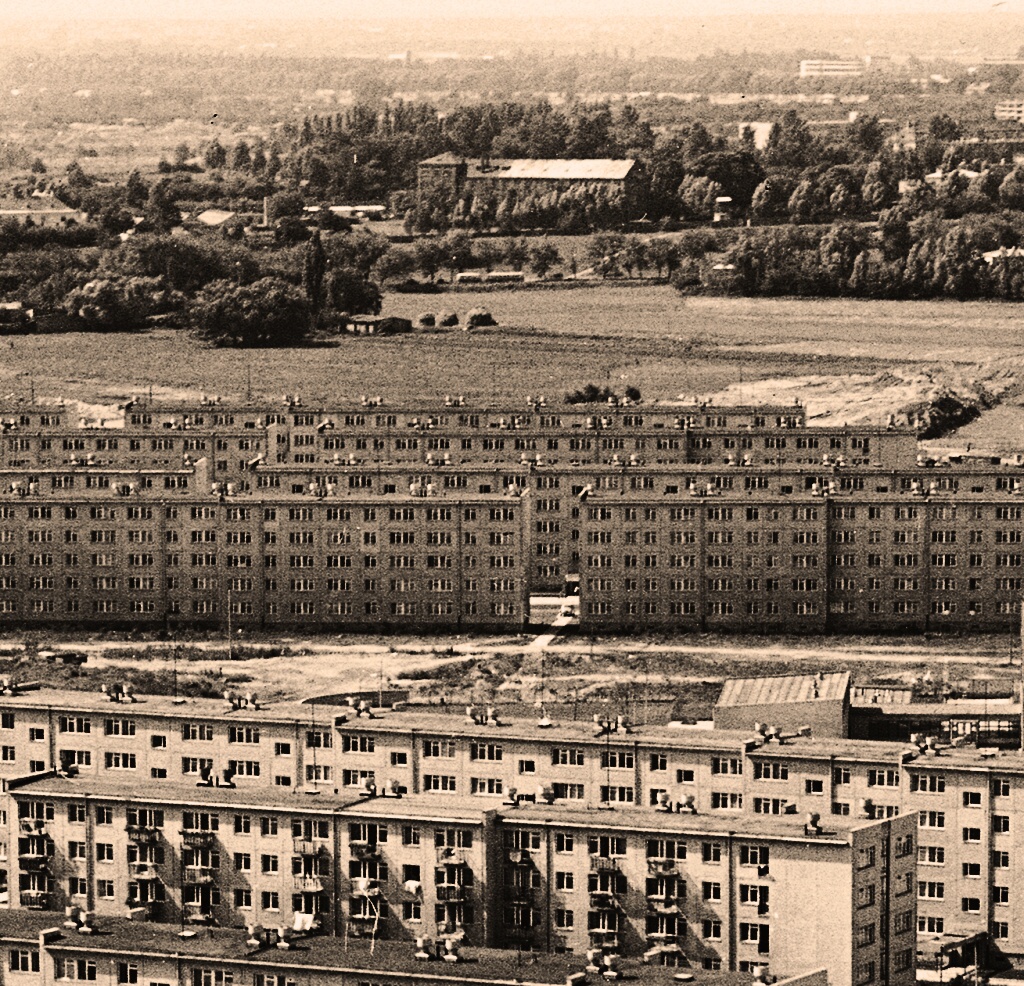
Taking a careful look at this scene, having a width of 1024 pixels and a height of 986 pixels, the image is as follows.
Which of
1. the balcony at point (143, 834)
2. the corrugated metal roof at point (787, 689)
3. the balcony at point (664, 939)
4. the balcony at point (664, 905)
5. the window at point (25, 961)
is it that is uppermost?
the window at point (25, 961)

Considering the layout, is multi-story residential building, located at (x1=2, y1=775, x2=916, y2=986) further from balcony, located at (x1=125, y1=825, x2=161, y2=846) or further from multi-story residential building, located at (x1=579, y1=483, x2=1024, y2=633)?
multi-story residential building, located at (x1=579, y1=483, x2=1024, y2=633)

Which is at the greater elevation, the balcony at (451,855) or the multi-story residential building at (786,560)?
the balcony at (451,855)

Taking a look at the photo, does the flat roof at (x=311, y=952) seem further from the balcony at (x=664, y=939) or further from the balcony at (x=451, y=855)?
the balcony at (x=664, y=939)

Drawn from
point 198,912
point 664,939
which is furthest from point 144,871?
point 664,939

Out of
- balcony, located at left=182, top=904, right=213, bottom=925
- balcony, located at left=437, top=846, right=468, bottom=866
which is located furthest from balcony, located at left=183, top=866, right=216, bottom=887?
balcony, located at left=437, top=846, right=468, bottom=866

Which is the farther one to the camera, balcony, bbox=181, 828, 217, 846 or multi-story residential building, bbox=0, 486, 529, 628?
multi-story residential building, bbox=0, 486, 529, 628

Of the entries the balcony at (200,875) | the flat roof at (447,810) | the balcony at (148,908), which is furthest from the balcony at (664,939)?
the balcony at (148,908)

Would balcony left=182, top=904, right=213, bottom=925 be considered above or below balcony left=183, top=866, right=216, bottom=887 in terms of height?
below
